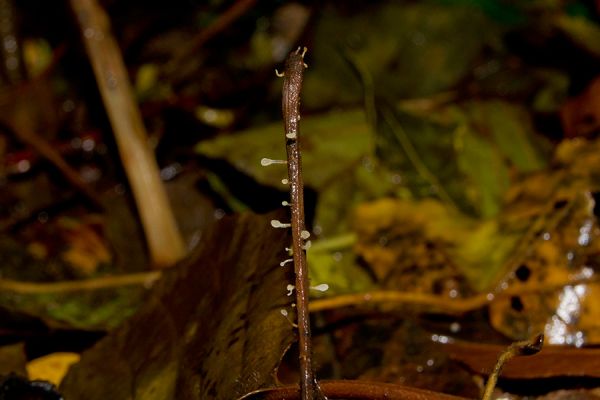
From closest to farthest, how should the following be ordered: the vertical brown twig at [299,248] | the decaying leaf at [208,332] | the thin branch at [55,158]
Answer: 1. the vertical brown twig at [299,248]
2. the decaying leaf at [208,332]
3. the thin branch at [55,158]

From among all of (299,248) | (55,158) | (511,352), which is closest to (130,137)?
(55,158)

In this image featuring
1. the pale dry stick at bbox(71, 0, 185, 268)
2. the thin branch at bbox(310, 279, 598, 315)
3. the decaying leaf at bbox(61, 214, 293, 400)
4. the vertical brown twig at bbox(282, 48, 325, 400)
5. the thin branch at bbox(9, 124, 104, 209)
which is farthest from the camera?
the thin branch at bbox(9, 124, 104, 209)

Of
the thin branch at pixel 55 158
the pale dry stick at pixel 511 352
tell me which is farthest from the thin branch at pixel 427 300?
the thin branch at pixel 55 158

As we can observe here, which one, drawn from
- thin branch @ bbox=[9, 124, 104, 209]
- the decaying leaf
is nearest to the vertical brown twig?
the decaying leaf

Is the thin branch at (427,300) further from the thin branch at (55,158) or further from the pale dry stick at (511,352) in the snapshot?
the thin branch at (55,158)

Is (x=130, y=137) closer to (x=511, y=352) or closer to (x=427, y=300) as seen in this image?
(x=427, y=300)

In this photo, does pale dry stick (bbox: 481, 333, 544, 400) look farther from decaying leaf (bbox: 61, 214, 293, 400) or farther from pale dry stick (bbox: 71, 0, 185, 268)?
pale dry stick (bbox: 71, 0, 185, 268)
